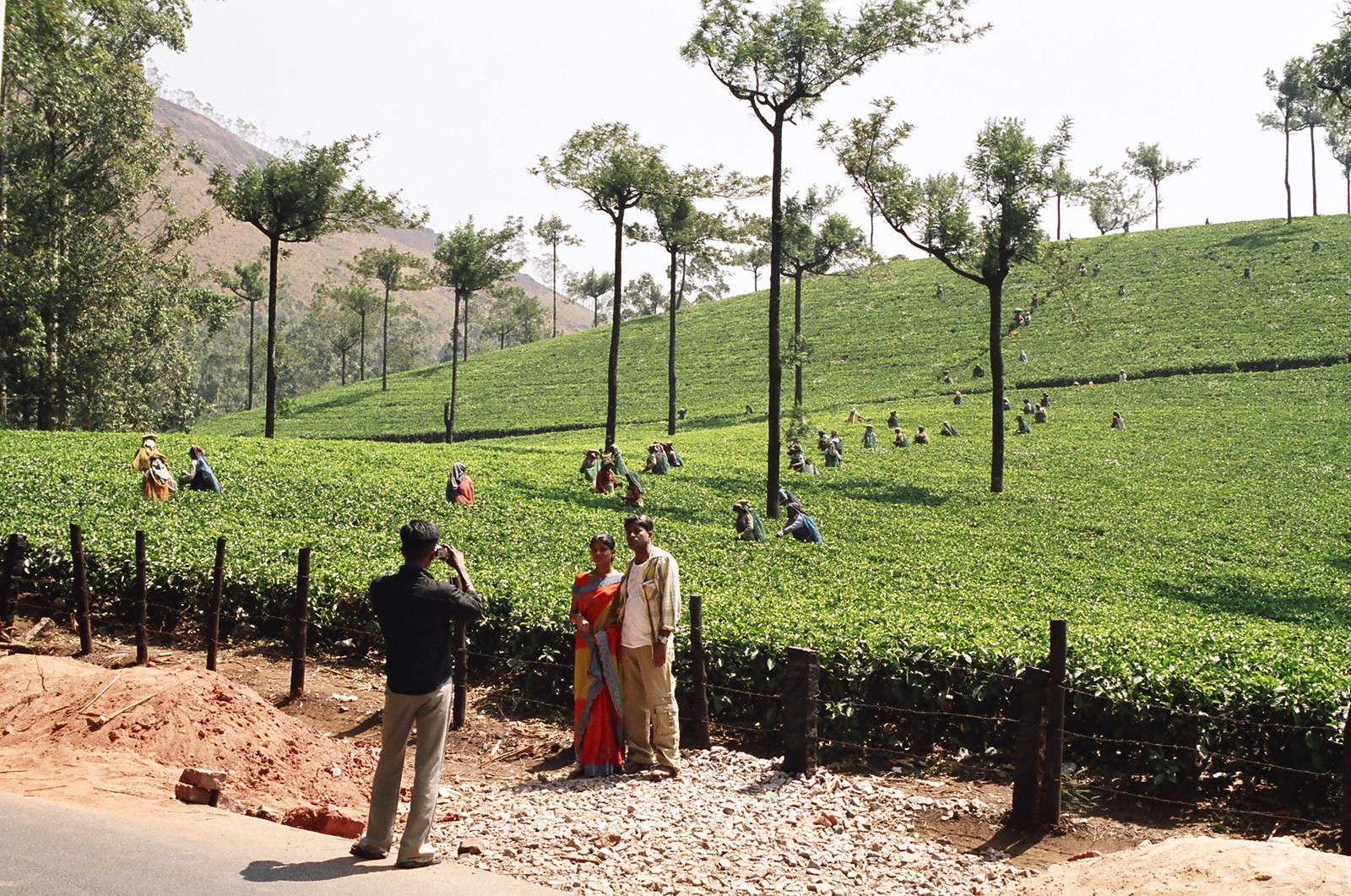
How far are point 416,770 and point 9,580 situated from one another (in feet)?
30.6

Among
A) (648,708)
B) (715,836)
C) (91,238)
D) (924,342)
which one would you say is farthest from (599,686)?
(924,342)

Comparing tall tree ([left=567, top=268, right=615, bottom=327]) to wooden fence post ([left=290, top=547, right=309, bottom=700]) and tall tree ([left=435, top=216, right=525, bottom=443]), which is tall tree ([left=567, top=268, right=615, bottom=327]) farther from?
wooden fence post ([left=290, top=547, right=309, bottom=700])

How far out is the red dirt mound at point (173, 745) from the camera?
8266mm

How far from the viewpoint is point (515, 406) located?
69.4 metres

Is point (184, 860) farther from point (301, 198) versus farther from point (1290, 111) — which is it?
point (1290, 111)

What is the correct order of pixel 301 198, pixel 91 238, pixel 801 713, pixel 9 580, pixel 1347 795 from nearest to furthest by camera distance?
pixel 1347 795, pixel 801 713, pixel 9 580, pixel 301 198, pixel 91 238

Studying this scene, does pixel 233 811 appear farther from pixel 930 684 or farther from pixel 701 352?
pixel 701 352

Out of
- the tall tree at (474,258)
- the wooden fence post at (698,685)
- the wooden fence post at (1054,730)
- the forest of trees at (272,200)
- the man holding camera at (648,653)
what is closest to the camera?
the wooden fence post at (1054,730)

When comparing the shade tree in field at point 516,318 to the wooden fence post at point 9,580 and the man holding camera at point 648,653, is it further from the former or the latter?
the man holding camera at point 648,653

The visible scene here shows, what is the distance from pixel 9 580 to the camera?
13352 millimetres

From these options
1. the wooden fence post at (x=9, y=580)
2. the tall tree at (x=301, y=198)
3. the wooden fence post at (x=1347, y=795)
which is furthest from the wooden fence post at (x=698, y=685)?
the tall tree at (x=301, y=198)

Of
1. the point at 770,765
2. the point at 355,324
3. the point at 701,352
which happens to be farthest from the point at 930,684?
the point at 355,324

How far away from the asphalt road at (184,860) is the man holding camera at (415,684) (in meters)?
0.20

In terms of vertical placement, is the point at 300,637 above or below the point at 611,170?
below
